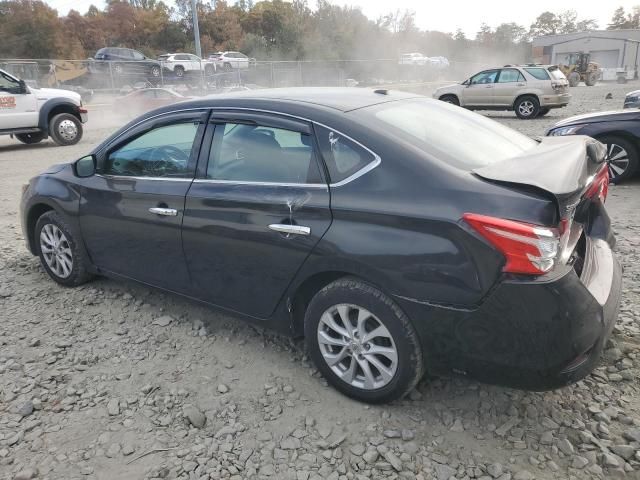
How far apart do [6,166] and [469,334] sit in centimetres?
1129

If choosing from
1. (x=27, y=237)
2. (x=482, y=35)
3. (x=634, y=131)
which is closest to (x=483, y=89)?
(x=634, y=131)

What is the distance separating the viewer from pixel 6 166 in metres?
10.9

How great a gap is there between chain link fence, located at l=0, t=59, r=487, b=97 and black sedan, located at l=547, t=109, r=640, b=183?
73.8ft

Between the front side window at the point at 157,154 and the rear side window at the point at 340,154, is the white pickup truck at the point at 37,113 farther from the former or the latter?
the rear side window at the point at 340,154

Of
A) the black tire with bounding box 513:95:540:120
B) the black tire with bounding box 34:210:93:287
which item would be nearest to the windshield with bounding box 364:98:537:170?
the black tire with bounding box 34:210:93:287

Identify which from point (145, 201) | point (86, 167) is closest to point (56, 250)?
point (86, 167)

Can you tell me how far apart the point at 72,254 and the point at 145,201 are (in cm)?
111

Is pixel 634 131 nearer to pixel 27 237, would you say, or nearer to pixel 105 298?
pixel 105 298

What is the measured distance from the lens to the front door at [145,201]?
3369 millimetres

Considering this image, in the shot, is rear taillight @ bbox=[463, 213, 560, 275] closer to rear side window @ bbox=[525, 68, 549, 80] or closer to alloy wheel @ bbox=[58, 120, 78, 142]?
alloy wheel @ bbox=[58, 120, 78, 142]

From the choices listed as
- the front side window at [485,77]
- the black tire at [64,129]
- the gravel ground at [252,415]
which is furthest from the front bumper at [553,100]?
the gravel ground at [252,415]

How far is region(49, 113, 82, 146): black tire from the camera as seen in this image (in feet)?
43.3

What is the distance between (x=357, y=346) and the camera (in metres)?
2.72

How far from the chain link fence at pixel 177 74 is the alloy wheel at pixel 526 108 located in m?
15.1
